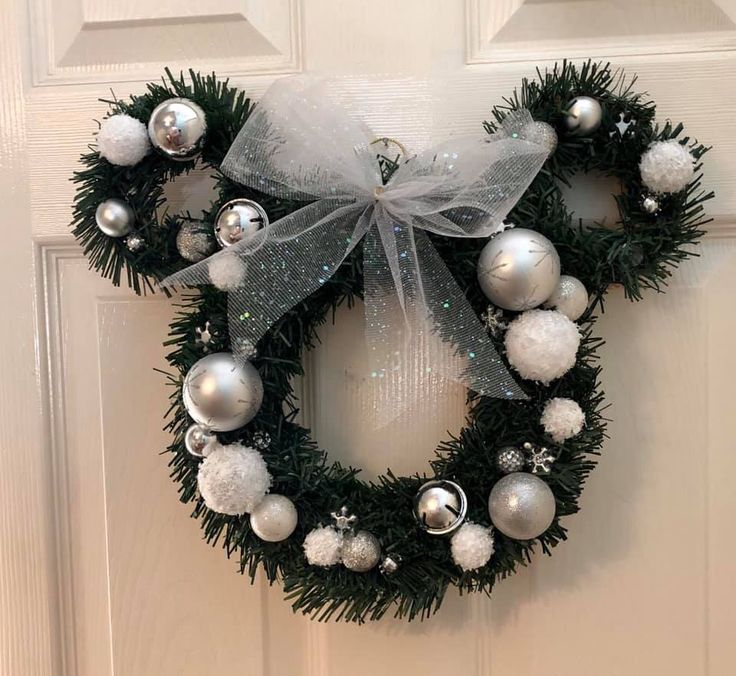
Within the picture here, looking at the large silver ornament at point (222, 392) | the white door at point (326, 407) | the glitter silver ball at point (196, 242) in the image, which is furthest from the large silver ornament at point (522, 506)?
the glitter silver ball at point (196, 242)

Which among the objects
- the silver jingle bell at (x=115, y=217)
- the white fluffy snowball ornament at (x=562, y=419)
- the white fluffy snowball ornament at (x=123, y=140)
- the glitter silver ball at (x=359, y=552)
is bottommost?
the glitter silver ball at (x=359, y=552)

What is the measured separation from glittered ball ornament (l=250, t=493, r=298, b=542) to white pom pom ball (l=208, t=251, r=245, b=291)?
19cm

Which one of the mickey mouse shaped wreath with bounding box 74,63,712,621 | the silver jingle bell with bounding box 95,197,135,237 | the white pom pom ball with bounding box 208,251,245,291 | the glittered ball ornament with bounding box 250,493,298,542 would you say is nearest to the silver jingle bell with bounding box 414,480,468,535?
the mickey mouse shaped wreath with bounding box 74,63,712,621

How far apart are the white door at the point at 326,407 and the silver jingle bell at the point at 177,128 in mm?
69

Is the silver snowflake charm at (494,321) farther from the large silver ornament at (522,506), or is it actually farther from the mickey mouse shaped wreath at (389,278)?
the large silver ornament at (522,506)

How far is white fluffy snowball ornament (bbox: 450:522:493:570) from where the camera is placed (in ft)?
1.71

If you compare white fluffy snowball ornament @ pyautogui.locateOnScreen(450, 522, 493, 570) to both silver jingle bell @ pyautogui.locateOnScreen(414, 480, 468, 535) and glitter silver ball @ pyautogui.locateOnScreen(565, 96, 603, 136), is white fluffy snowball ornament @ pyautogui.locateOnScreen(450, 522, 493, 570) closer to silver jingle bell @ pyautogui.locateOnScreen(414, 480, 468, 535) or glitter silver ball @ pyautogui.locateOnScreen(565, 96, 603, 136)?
silver jingle bell @ pyautogui.locateOnScreen(414, 480, 468, 535)

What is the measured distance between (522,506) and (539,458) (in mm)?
45

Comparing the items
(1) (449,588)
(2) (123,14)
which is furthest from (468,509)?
(2) (123,14)

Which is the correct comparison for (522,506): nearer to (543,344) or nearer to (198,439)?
(543,344)

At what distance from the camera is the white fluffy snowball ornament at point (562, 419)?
1.72 feet

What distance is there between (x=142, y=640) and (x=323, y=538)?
0.27 metres

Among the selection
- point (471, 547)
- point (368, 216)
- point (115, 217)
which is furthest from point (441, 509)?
point (115, 217)

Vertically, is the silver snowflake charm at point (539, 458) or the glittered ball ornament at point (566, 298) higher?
the glittered ball ornament at point (566, 298)
